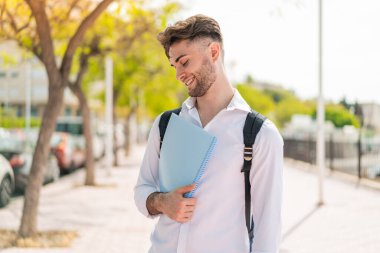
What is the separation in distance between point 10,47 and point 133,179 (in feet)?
21.0

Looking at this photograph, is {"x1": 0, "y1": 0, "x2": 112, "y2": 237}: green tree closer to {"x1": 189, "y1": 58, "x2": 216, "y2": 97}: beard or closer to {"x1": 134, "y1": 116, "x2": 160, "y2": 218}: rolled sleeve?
{"x1": 134, "y1": 116, "x2": 160, "y2": 218}: rolled sleeve

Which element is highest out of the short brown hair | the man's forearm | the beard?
the short brown hair

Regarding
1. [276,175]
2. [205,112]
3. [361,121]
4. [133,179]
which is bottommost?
[133,179]

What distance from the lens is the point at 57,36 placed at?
15305mm

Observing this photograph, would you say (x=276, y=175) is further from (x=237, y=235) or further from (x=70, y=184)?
(x=70, y=184)

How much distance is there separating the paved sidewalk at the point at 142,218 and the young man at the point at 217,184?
6.26 m

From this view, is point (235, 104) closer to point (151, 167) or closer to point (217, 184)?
point (217, 184)

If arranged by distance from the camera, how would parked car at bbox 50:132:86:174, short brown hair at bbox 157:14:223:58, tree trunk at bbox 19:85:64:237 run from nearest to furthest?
1. short brown hair at bbox 157:14:223:58
2. tree trunk at bbox 19:85:64:237
3. parked car at bbox 50:132:86:174

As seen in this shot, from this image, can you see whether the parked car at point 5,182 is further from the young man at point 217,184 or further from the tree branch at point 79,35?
the young man at point 217,184

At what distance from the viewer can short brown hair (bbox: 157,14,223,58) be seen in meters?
2.45

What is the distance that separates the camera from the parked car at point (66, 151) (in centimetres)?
2130

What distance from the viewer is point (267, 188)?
2.43 meters

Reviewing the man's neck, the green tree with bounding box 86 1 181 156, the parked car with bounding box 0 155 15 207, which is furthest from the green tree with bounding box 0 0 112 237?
the man's neck

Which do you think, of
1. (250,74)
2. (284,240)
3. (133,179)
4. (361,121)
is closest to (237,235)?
(284,240)
